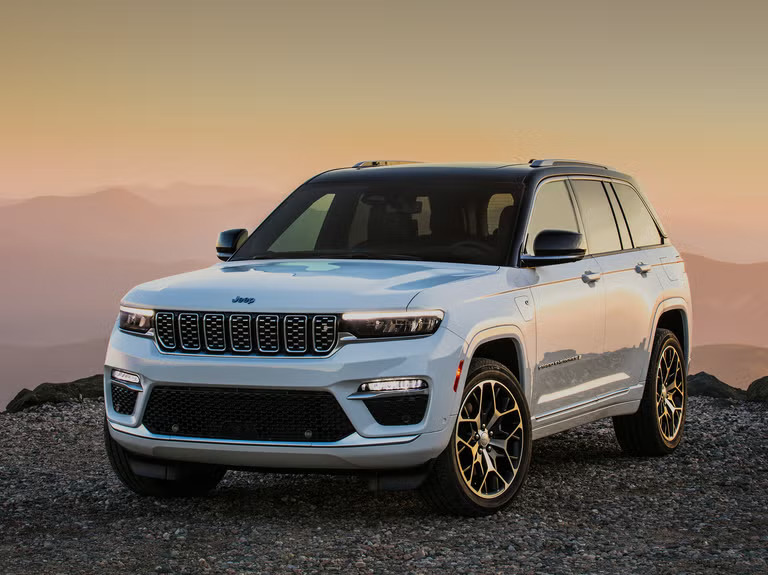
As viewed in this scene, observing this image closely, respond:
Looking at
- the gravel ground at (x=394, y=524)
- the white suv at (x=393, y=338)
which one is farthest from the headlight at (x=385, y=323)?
the gravel ground at (x=394, y=524)

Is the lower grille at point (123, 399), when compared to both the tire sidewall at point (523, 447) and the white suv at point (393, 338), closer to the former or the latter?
the white suv at point (393, 338)

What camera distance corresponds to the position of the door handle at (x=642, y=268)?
9.51 metres

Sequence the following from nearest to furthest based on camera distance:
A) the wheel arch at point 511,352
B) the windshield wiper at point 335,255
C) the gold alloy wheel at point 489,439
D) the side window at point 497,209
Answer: the gold alloy wheel at point 489,439 < the wheel arch at point 511,352 < the windshield wiper at point 335,255 < the side window at point 497,209

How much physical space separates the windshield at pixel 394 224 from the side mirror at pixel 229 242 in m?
0.14

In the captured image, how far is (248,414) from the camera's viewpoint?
6.91 metres

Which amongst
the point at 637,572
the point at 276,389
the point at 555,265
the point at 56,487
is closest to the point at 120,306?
the point at 276,389

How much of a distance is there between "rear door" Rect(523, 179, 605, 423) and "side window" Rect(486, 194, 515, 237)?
0.54 feet

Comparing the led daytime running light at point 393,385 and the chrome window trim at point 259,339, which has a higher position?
the chrome window trim at point 259,339

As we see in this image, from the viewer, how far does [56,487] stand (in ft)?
29.2

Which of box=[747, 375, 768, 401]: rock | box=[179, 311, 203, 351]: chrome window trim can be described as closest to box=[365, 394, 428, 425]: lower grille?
box=[179, 311, 203, 351]: chrome window trim

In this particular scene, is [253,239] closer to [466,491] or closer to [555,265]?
[555,265]

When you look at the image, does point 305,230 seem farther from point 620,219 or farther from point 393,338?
point 620,219

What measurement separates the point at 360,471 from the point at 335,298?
0.94m

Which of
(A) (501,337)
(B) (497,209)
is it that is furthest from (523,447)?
(B) (497,209)
